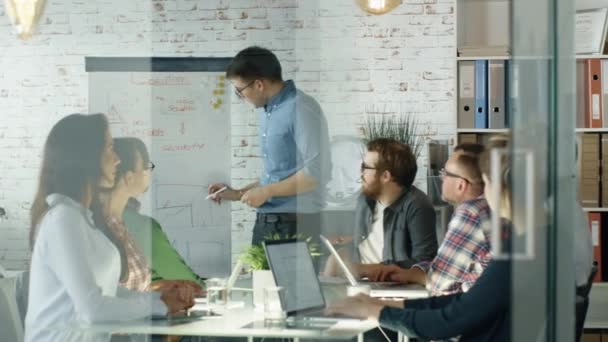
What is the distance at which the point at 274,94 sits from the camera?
7.58 feet

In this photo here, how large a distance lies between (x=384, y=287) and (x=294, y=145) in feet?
1.29

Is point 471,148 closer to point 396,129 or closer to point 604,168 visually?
point 396,129

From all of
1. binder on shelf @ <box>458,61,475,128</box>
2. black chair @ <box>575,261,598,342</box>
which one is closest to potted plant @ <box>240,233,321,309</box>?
binder on shelf @ <box>458,61,475,128</box>

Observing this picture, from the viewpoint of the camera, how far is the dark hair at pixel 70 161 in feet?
7.59

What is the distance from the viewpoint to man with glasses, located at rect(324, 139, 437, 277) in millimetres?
2445

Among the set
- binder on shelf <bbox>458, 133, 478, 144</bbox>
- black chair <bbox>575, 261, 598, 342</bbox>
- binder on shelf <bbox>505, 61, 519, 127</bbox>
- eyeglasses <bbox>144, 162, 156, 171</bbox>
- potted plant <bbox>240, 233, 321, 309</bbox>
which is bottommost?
black chair <bbox>575, 261, 598, 342</bbox>

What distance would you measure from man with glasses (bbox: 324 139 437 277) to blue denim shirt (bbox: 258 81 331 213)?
0.13 m

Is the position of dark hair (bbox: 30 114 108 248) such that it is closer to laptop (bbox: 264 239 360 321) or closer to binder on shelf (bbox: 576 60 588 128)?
laptop (bbox: 264 239 360 321)

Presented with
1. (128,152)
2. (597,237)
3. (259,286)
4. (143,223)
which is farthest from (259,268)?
(597,237)

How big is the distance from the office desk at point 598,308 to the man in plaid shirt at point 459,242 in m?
3.19

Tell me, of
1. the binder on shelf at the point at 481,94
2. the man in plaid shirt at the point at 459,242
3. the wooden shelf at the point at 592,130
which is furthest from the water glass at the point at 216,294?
the wooden shelf at the point at 592,130

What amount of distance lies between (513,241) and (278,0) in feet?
2.36

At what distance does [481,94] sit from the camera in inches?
122

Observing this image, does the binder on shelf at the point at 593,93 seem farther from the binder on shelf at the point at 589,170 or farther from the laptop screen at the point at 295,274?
the laptop screen at the point at 295,274
